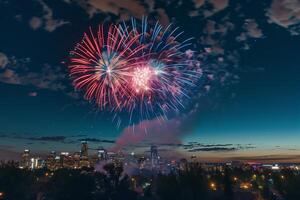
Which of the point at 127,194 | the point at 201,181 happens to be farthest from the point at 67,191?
the point at 201,181

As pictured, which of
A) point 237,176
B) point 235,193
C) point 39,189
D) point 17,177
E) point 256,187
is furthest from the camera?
point 237,176

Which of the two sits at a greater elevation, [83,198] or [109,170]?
[109,170]

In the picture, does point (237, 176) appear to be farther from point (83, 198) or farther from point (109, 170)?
point (83, 198)

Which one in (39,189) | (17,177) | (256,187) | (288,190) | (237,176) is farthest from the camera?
(237,176)

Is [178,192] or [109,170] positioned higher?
[109,170]

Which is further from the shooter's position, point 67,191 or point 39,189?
point 39,189

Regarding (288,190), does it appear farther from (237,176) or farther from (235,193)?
(237,176)

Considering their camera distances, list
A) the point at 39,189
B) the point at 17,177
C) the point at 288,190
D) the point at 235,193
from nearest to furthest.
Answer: the point at 288,190 < the point at 235,193 < the point at 17,177 < the point at 39,189

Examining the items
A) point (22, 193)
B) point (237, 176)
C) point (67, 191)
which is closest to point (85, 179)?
point (67, 191)

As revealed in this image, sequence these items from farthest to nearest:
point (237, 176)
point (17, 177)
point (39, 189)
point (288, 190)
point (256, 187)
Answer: point (237, 176)
point (256, 187)
point (39, 189)
point (17, 177)
point (288, 190)
